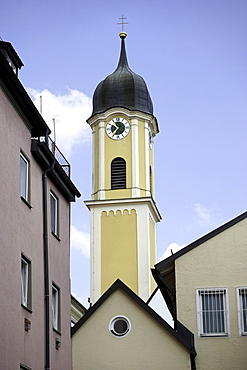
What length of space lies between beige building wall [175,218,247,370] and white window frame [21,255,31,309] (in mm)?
8683

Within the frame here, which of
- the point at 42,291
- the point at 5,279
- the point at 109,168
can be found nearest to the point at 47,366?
the point at 42,291

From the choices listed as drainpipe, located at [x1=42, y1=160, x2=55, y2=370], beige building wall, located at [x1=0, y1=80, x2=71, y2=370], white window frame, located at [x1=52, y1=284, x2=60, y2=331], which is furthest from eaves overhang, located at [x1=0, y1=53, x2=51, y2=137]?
white window frame, located at [x1=52, y1=284, x2=60, y2=331]

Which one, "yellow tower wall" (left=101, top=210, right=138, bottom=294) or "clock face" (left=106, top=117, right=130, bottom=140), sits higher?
"clock face" (left=106, top=117, right=130, bottom=140)

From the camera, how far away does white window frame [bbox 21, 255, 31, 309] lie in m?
22.1

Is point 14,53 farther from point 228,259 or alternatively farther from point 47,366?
point 228,259

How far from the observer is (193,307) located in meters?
29.8

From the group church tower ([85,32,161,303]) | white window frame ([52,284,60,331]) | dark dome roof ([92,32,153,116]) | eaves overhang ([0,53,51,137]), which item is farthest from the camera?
dark dome roof ([92,32,153,116])

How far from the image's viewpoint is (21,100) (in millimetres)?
22062

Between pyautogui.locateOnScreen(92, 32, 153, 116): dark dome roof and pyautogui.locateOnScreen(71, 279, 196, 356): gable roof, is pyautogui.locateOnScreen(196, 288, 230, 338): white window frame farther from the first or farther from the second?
pyautogui.locateOnScreen(92, 32, 153, 116): dark dome roof

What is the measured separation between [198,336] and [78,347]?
431 cm

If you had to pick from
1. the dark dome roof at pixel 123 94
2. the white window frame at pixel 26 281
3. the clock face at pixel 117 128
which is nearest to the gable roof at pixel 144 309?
the white window frame at pixel 26 281

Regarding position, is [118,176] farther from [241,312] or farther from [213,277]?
[241,312]

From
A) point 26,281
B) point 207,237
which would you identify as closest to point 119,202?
point 207,237

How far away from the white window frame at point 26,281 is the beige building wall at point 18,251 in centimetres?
15
